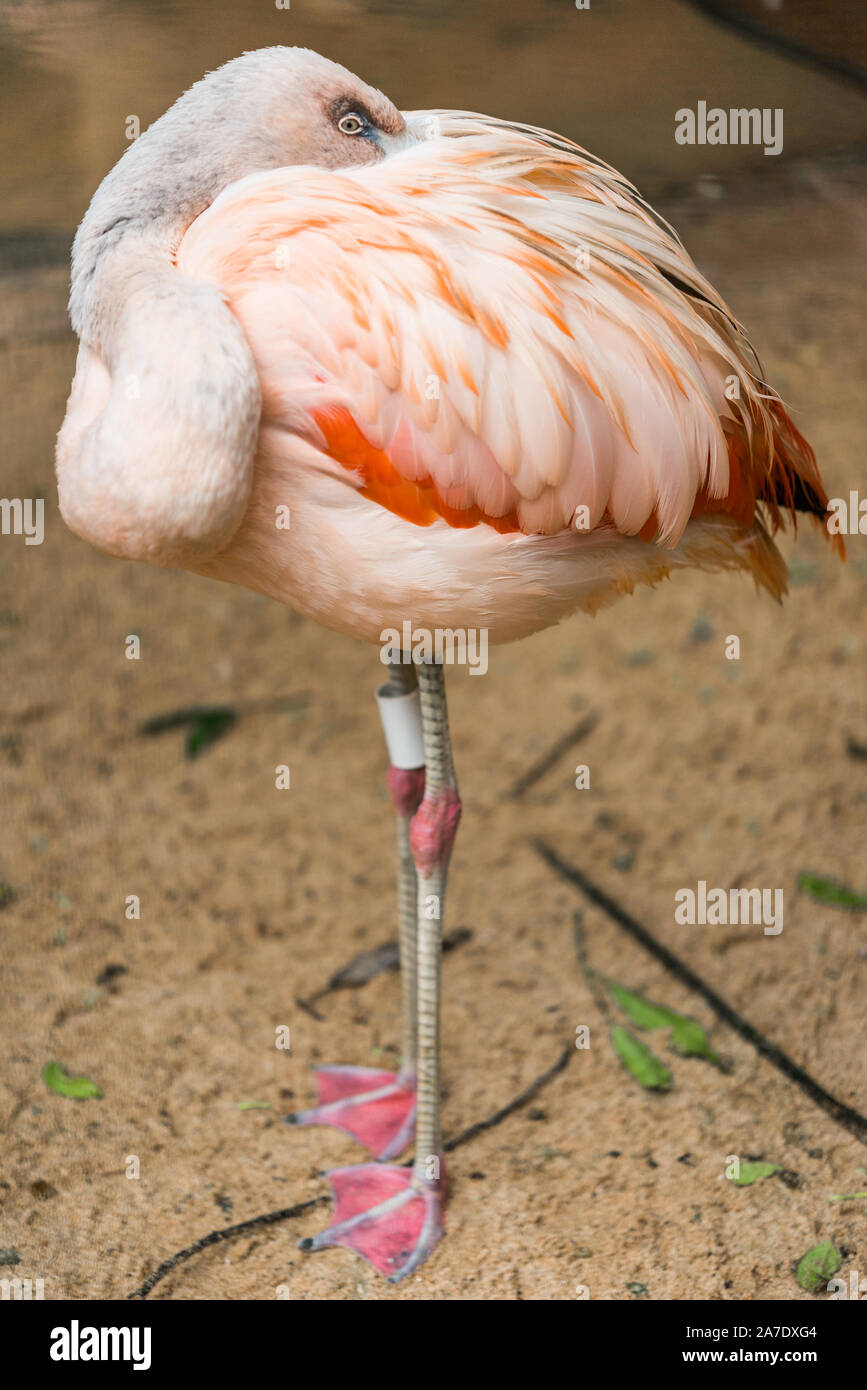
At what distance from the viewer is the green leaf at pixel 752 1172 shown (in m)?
1.84

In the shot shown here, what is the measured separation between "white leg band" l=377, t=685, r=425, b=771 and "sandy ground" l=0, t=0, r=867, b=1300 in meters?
0.63

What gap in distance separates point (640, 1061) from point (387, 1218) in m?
0.55

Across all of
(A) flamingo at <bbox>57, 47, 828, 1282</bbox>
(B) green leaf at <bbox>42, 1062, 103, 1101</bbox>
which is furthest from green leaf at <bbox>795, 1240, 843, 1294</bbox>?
(B) green leaf at <bbox>42, 1062, 103, 1101</bbox>

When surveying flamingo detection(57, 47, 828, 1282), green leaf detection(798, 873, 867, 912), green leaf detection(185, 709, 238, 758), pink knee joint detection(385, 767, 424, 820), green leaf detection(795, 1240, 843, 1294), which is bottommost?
green leaf detection(795, 1240, 843, 1294)

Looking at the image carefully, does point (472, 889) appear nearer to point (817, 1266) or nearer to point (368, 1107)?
point (368, 1107)

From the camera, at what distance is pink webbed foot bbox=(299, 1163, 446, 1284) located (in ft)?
5.67

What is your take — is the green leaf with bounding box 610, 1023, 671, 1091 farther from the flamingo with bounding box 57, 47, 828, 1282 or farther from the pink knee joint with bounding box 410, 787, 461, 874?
the flamingo with bounding box 57, 47, 828, 1282

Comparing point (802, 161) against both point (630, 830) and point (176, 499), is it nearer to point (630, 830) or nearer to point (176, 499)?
point (630, 830)

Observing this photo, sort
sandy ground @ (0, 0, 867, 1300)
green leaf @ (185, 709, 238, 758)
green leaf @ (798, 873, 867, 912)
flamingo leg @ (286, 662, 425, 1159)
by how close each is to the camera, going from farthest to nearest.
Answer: green leaf @ (185, 709, 238, 758)
green leaf @ (798, 873, 867, 912)
flamingo leg @ (286, 662, 425, 1159)
sandy ground @ (0, 0, 867, 1300)

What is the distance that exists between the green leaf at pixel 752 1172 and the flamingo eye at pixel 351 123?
62.4 inches

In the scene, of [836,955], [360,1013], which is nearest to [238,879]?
[360,1013]

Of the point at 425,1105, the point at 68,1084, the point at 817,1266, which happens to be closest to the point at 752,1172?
the point at 817,1266

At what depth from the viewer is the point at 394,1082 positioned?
2.08m

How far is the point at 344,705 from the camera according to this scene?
10.3 feet
